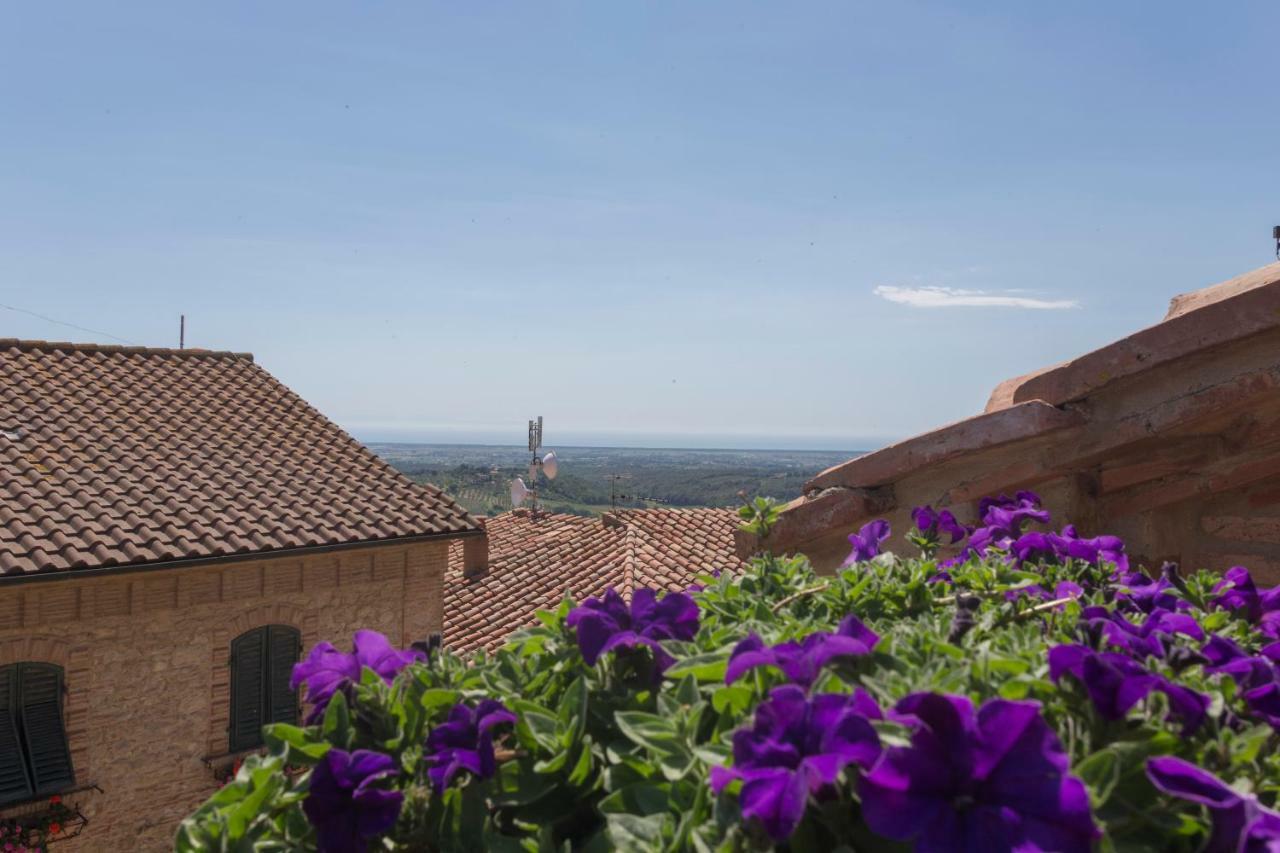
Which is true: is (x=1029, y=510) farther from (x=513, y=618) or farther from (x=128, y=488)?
(x=513, y=618)

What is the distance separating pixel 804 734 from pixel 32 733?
10.7m

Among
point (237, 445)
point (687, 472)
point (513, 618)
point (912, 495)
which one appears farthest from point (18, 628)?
point (687, 472)

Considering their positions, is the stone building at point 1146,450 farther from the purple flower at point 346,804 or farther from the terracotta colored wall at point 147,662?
the terracotta colored wall at point 147,662

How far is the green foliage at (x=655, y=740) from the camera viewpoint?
812 millimetres

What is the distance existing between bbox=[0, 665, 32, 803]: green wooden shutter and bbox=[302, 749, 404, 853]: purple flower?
10008mm

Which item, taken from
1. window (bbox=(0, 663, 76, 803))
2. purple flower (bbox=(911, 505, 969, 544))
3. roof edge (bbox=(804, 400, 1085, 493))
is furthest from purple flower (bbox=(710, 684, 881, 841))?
window (bbox=(0, 663, 76, 803))

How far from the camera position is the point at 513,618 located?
14.8 m

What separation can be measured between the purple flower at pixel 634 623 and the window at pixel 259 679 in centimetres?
1034

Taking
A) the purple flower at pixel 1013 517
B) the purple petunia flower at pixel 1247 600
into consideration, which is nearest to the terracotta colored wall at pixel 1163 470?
the purple flower at pixel 1013 517

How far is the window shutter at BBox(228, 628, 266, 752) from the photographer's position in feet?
33.5

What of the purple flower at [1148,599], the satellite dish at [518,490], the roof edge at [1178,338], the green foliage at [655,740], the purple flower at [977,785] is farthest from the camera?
the satellite dish at [518,490]

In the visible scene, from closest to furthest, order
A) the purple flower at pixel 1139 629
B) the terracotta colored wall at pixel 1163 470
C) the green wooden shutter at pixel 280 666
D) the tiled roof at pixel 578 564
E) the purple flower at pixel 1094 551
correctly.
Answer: the purple flower at pixel 1139 629 → the purple flower at pixel 1094 551 → the terracotta colored wall at pixel 1163 470 → the green wooden shutter at pixel 280 666 → the tiled roof at pixel 578 564

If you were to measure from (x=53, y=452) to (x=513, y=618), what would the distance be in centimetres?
716

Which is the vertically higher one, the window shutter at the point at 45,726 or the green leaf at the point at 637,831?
the green leaf at the point at 637,831
